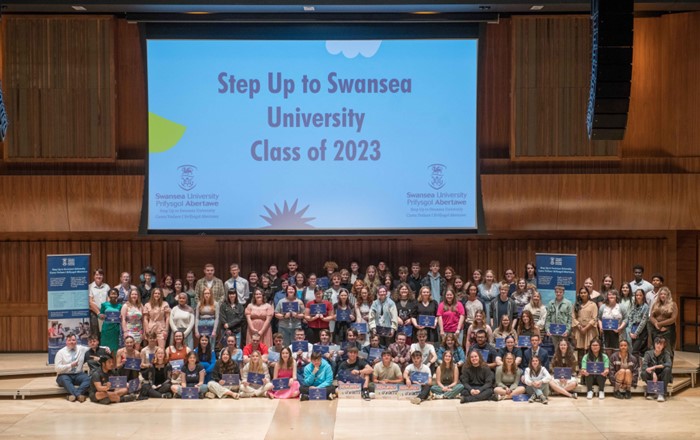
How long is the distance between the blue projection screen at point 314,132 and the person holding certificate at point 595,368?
11.1 feet

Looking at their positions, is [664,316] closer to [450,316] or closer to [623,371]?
[623,371]

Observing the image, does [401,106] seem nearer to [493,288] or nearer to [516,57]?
[516,57]

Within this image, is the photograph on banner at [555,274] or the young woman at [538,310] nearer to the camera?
the young woman at [538,310]

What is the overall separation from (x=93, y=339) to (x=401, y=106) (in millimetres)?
6116

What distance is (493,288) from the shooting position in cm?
1495

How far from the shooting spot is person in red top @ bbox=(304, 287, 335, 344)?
1446cm

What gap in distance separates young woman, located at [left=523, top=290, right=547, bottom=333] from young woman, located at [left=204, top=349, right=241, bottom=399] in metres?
4.20

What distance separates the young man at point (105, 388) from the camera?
13.4m

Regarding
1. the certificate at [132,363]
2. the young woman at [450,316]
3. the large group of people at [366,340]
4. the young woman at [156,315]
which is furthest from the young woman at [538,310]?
the certificate at [132,363]

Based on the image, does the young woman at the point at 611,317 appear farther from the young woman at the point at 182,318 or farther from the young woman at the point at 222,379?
the young woman at the point at 182,318

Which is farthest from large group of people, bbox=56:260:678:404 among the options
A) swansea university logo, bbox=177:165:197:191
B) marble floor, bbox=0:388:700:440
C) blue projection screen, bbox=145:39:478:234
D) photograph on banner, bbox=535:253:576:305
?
swansea university logo, bbox=177:165:197:191

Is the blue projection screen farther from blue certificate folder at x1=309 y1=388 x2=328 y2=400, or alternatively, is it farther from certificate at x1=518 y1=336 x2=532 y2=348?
blue certificate folder at x1=309 y1=388 x2=328 y2=400

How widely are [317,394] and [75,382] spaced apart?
10.8 ft

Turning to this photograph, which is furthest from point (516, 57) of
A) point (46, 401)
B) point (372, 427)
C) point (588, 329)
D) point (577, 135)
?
point (46, 401)
